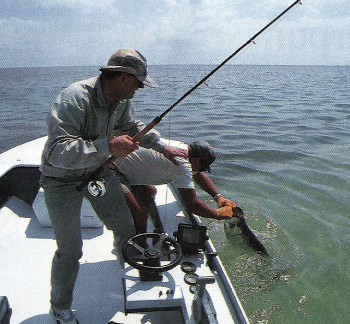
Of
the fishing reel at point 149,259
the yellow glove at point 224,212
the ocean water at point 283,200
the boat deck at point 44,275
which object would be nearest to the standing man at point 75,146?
the boat deck at point 44,275

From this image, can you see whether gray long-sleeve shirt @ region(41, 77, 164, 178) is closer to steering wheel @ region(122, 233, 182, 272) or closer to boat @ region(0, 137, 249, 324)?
steering wheel @ region(122, 233, 182, 272)

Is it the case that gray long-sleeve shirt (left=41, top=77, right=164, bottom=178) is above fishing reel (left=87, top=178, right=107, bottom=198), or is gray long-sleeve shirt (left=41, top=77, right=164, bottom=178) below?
above

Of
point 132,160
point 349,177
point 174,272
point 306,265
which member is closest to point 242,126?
point 349,177

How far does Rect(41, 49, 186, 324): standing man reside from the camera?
1.83 m

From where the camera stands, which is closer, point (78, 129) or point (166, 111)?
point (78, 129)

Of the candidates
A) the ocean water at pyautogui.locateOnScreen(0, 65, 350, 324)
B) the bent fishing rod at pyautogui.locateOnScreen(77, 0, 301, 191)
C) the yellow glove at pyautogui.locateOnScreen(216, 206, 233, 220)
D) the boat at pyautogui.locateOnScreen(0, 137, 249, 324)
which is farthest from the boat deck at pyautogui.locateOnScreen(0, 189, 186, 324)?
the ocean water at pyautogui.locateOnScreen(0, 65, 350, 324)

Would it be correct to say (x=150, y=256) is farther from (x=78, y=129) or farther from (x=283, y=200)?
(x=283, y=200)

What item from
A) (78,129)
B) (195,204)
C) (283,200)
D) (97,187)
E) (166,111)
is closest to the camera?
(78,129)

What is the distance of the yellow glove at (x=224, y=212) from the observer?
138 inches

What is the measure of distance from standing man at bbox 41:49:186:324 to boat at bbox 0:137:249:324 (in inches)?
13.1

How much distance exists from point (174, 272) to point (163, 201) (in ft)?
5.27

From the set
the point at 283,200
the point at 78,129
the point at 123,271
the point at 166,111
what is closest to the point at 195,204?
the point at 123,271

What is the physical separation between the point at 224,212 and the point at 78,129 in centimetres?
212

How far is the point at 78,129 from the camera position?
192 centimetres
